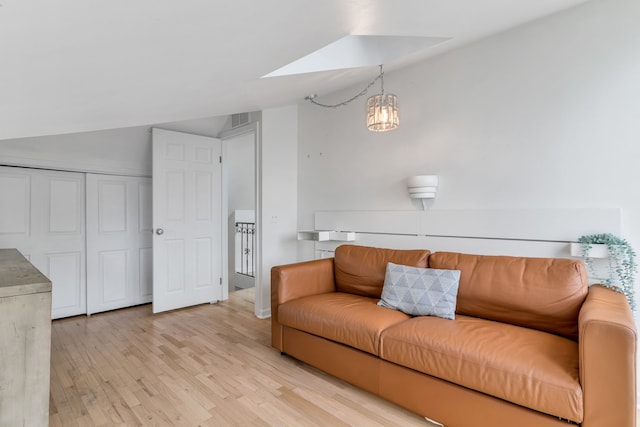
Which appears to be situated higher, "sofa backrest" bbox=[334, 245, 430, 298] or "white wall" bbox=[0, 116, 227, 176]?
"white wall" bbox=[0, 116, 227, 176]

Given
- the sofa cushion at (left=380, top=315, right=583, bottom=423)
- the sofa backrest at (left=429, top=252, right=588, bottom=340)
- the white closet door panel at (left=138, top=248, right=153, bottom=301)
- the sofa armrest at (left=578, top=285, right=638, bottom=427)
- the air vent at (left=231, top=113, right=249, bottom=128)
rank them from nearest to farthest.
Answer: the sofa armrest at (left=578, top=285, right=638, bottom=427) < the sofa cushion at (left=380, top=315, right=583, bottom=423) < the sofa backrest at (left=429, top=252, right=588, bottom=340) < the air vent at (left=231, top=113, right=249, bottom=128) < the white closet door panel at (left=138, top=248, right=153, bottom=301)

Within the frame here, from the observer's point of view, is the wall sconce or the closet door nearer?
the wall sconce

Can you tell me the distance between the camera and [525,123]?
86.7 inches

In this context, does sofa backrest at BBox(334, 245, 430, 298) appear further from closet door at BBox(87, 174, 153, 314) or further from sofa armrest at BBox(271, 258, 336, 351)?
closet door at BBox(87, 174, 153, 314)

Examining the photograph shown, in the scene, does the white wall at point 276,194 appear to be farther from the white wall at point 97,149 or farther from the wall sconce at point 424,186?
the wall sconce at point 424,186

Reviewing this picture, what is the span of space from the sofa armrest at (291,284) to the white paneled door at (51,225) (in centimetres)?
241

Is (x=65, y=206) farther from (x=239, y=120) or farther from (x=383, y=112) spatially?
(x=383, y=112)

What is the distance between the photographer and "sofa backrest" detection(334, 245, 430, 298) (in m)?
2.41

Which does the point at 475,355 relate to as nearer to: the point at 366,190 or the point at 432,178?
the point at 432,178

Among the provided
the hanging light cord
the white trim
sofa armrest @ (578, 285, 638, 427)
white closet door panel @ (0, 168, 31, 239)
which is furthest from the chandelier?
white closet door panel @ (0, 168, 31, 239)

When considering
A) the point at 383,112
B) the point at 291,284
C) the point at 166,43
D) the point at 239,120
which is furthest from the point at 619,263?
the point at 239,120

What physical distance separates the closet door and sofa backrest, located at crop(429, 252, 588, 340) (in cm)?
353

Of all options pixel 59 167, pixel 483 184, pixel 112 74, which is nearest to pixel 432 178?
pixel 483 184

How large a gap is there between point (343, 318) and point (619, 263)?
163 cm
